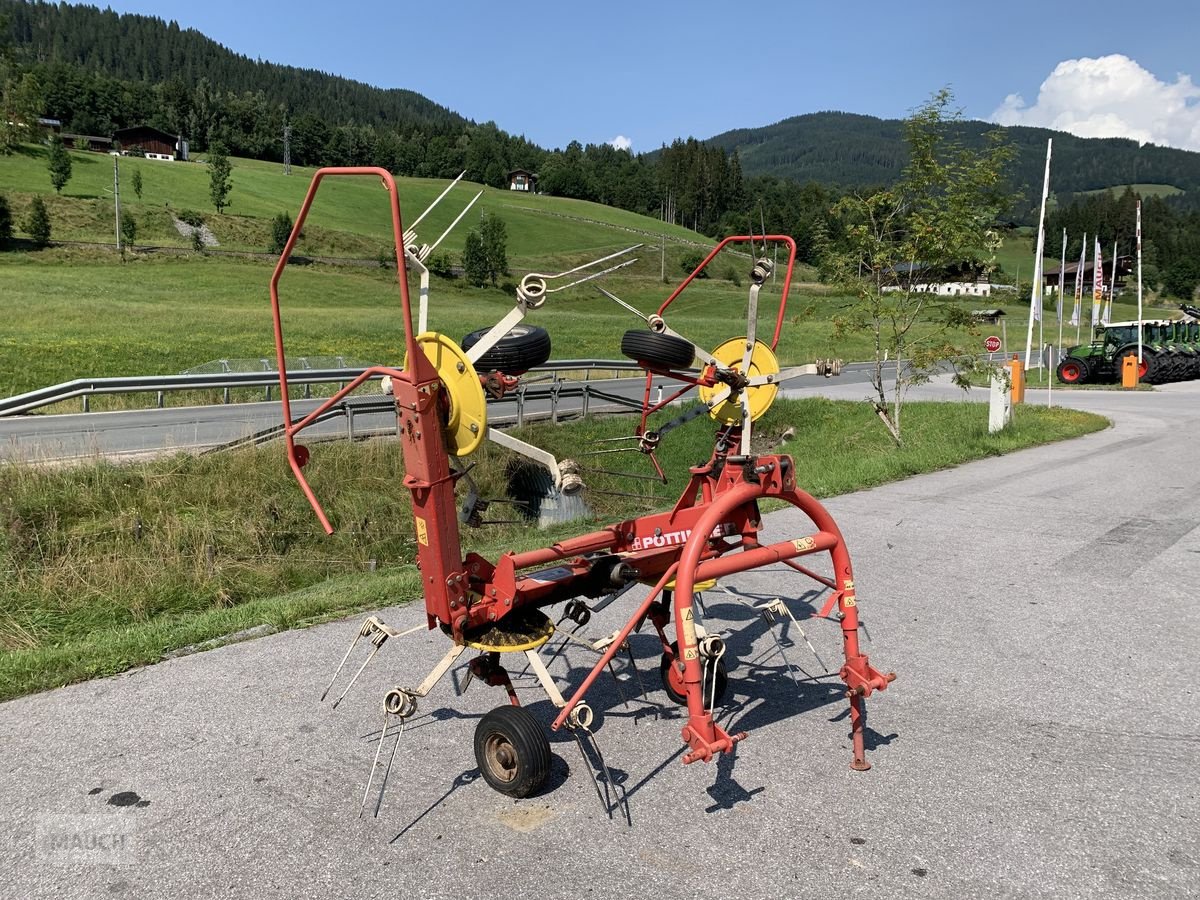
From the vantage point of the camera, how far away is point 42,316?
3525 centimetres

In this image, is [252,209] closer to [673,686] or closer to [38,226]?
[38,226]

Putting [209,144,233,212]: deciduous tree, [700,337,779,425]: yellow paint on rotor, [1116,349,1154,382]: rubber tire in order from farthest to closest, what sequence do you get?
[209,144,233,212]: deciduous tree < [1116,349,1154,382]: rubber tire < [700,337,779,425]: yellow paint on rotor

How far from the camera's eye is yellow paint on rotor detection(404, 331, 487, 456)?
349 centimetres

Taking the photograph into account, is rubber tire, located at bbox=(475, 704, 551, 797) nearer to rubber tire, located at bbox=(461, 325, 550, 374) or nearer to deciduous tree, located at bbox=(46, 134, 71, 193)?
rubber tire, located at bbox=(461, 325, 550, 374)

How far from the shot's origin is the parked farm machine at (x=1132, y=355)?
100ft

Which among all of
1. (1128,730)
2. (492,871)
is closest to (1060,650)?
(1128,730)

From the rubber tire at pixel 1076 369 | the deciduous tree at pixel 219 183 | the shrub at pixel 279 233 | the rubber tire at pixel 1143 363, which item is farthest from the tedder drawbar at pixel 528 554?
the deciduous tree at pixel 219 183

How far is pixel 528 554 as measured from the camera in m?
4.20

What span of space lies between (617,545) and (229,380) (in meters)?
17.9

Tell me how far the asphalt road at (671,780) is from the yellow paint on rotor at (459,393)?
1.51 metres

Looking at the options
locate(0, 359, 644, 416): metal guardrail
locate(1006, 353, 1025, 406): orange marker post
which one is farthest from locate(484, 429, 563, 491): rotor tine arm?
locate(1006, 353, 1025, 406): orange marker post

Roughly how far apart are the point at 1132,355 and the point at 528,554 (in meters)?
31.0

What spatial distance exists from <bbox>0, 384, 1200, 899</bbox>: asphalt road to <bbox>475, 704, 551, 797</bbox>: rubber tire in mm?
89

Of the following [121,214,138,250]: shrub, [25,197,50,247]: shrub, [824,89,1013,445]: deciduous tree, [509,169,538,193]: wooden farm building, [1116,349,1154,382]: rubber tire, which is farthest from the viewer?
[509,169,538,193]: wooden farm building
